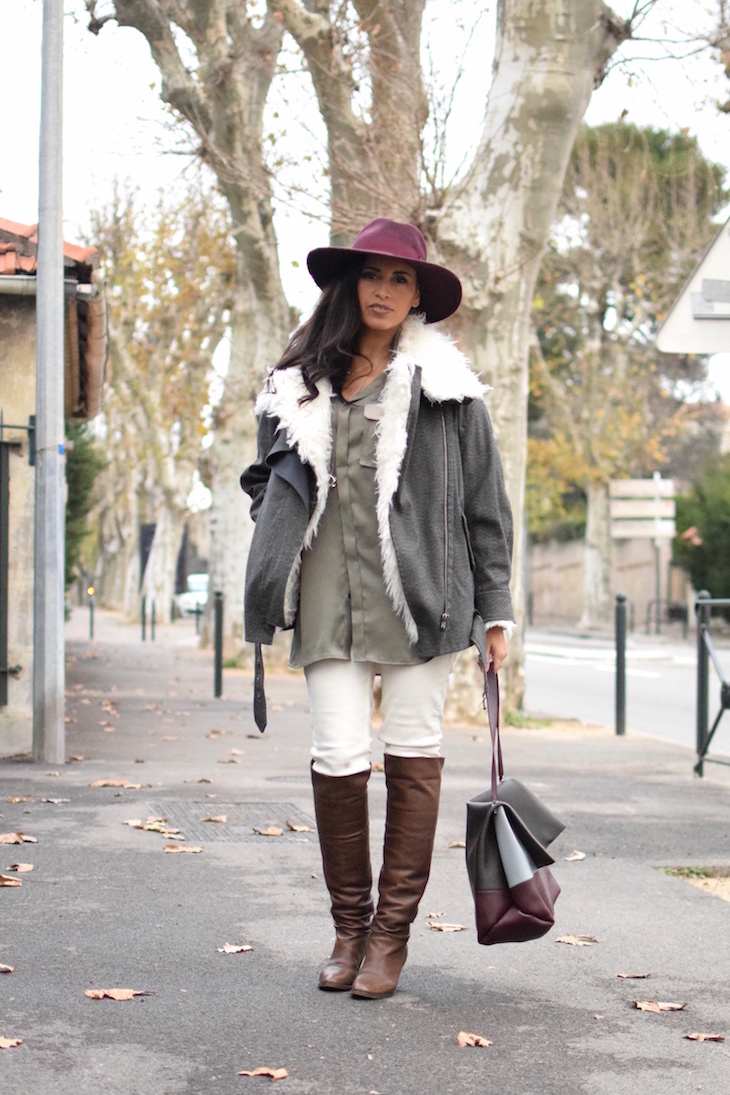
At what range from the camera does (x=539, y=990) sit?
388 cm

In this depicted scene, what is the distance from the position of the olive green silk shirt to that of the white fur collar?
30 mm

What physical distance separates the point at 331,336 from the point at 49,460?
4814 mm

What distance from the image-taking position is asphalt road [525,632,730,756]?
45.2 ft

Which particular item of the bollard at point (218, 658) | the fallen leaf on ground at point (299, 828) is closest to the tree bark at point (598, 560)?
the bollard at point (218, 658)

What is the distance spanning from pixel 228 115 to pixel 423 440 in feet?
43.5

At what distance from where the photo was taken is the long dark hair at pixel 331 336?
395 cm

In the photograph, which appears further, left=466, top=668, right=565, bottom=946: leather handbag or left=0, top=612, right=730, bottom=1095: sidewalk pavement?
left=466, top=668, right=565, bottom=946: leather handbag

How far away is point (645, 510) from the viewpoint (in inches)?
1396

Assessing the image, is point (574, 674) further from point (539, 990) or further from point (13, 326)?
point (539, 990)

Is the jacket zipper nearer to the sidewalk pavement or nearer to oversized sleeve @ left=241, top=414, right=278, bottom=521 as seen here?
oversized sleeve @ left=241, top=414, right=278, bottom=521

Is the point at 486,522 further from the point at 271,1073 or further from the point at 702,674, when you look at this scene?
the point at 702,674

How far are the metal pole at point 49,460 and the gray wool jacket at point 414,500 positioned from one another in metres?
4.70

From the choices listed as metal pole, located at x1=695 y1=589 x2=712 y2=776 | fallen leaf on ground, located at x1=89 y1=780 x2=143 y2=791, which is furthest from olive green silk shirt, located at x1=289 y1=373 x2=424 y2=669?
metal pole, located at x1=695 y1=589 x2=712 y2=776

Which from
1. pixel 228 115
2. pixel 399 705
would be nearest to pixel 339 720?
pixel 399 705
